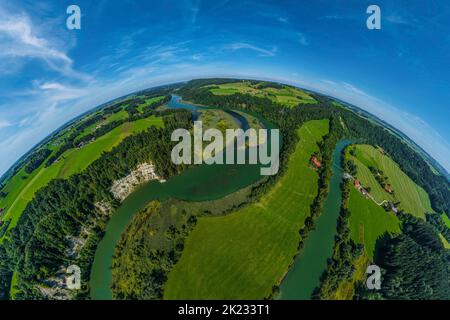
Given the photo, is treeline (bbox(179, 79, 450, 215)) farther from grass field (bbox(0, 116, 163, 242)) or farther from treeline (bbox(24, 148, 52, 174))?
treeline (bbox(24, 148, 52, 174))

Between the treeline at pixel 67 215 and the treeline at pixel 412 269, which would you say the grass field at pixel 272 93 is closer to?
the treeline at pixel 67 215

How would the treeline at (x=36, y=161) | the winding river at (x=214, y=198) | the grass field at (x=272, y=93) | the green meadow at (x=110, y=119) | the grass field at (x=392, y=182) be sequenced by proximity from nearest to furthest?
A: the winding river at (x=214, y=198)
the grass field at (x=392, y=182)
the treeline at (x=36, y=161)
the green meadow at (x=110, y=119)
the grass field at (x=272, y=93)

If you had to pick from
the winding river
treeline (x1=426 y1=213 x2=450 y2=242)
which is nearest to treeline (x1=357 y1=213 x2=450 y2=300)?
the winding river

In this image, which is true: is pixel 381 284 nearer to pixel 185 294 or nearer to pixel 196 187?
pixel 185 294

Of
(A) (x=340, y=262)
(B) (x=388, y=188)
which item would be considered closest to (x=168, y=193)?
(A) (x=340, y=262)

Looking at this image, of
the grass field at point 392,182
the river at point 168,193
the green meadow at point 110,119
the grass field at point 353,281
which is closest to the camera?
the grass field at point 353,281

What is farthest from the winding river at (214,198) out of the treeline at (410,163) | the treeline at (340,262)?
the treeline at (410,163)
